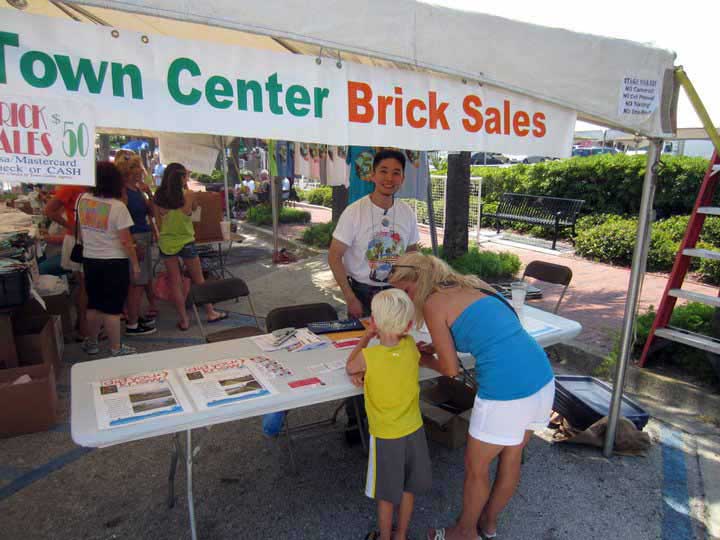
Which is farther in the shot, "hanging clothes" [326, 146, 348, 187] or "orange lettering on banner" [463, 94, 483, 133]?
"hanging clothes" [326, 146, 348, 187]

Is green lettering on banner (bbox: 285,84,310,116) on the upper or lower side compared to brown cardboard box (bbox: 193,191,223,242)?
upper

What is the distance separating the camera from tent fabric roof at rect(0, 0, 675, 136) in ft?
6.12

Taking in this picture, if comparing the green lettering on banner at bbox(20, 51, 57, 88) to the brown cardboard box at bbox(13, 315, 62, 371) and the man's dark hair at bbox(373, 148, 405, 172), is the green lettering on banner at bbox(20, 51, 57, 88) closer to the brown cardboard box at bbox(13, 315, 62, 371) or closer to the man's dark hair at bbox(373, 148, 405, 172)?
the man's dark hair at bbox(373, 148, 405, 172)

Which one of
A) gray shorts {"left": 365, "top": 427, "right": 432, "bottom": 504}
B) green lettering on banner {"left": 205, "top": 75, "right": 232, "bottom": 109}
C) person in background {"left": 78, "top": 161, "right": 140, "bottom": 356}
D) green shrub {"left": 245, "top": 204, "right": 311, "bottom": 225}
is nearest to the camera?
green lettering on banner {"left": 205, "top": 75, "right": 232, "bottom": 109}

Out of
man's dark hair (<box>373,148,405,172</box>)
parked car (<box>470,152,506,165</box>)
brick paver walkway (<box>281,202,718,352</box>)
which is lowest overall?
brick paver walkway (<box>281,202,718,352</box>)

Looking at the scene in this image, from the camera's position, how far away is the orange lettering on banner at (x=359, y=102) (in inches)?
90.7

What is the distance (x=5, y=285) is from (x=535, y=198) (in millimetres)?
9515

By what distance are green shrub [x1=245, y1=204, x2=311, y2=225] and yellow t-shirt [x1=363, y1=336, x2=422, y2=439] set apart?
10.8 m

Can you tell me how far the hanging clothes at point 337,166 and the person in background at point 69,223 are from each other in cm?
267

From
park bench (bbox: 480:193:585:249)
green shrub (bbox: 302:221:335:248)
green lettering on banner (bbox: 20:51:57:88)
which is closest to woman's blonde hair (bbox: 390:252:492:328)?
green lettering on banner (bbox: 20:51:57:88)

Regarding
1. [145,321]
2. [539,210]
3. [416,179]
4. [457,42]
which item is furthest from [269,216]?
[457,42]

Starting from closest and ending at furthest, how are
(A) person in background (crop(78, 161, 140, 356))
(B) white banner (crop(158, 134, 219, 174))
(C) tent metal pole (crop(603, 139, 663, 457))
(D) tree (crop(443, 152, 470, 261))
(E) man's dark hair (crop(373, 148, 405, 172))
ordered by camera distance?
(C) tent metal pole (crop(603, 139, 663, 457)) < (E) man's dark hair (crop(373, 148, 405, 172)) < (A) person in background (crop(78, 161, 140, 356)) < (D) tree (crop(443, 152, 470, 261)) < (B) white banner (crop(158, 134, 219, 174))

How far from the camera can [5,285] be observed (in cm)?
353

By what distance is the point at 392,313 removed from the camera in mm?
2133
